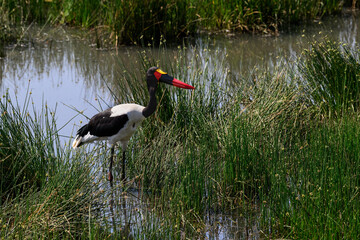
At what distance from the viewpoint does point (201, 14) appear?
35.6 feet

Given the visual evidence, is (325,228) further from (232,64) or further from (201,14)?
(201,14)

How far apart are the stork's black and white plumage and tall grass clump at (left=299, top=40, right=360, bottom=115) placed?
1.56 metres

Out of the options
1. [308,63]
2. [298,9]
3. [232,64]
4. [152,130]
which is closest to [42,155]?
[152,130]

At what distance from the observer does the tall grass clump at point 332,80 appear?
6062 mm

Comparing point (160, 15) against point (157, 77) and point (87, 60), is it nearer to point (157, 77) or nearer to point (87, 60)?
point (87, 60)

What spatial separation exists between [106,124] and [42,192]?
1.31 metres

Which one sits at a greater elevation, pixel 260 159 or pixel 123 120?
pixel 123 120

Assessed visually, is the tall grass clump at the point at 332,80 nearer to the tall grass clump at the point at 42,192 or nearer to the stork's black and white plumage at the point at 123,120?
the stork's black and white plumage at the point at 123,120

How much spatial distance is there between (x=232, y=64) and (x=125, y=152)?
3.89 m

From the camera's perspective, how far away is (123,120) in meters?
5.39

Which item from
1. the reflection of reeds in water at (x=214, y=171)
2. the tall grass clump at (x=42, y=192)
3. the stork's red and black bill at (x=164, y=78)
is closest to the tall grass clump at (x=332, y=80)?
the reflection of reeds in water at (x=214, y=171)

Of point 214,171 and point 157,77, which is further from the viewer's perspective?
point 157,77

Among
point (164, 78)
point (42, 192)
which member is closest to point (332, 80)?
point (164, 78)

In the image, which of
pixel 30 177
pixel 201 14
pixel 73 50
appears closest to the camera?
pixel 30 177
